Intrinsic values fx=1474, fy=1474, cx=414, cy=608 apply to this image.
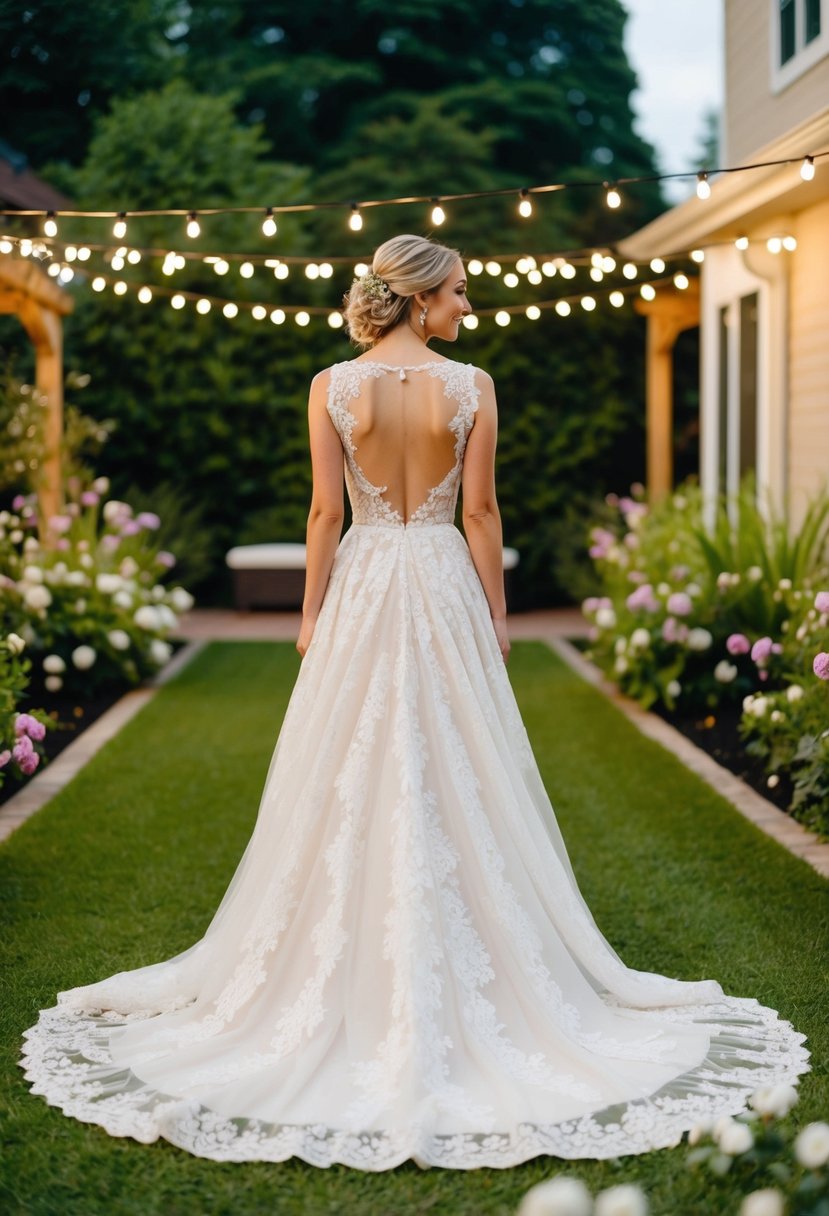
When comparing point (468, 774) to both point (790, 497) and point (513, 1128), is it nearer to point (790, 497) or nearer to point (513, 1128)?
point (513, 1128)

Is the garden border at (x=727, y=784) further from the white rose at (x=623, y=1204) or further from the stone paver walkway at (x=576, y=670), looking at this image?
the white rose at (x=623, y=1204)

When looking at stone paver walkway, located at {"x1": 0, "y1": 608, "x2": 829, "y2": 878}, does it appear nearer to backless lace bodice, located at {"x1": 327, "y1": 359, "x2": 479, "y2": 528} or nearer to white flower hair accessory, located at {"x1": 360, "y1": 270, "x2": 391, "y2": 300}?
backless lace bodice, located at {"x1": 327, "y1": 359, "x2": 479, "y2": 528}

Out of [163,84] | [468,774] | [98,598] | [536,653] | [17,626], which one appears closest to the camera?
[468,774]

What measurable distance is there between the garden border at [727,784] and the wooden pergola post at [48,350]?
12.3ft

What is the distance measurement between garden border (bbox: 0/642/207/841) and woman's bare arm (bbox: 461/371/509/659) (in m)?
2.70

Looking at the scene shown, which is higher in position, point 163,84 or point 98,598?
point 163,84

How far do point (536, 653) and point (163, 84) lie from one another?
30.8 feet

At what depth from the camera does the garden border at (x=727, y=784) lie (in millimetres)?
5383

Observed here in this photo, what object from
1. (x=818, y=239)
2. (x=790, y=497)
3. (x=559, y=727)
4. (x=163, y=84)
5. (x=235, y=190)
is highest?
(x=163, y=84)

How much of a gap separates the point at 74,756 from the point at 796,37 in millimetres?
5736

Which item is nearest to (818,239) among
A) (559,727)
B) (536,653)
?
(559,727)

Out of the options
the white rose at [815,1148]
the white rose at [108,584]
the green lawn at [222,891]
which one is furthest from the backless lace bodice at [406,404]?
the white rose at [108,584]

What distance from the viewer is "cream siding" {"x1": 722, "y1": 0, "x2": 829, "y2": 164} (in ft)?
27.1

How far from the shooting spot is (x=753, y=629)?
25.5 ft
